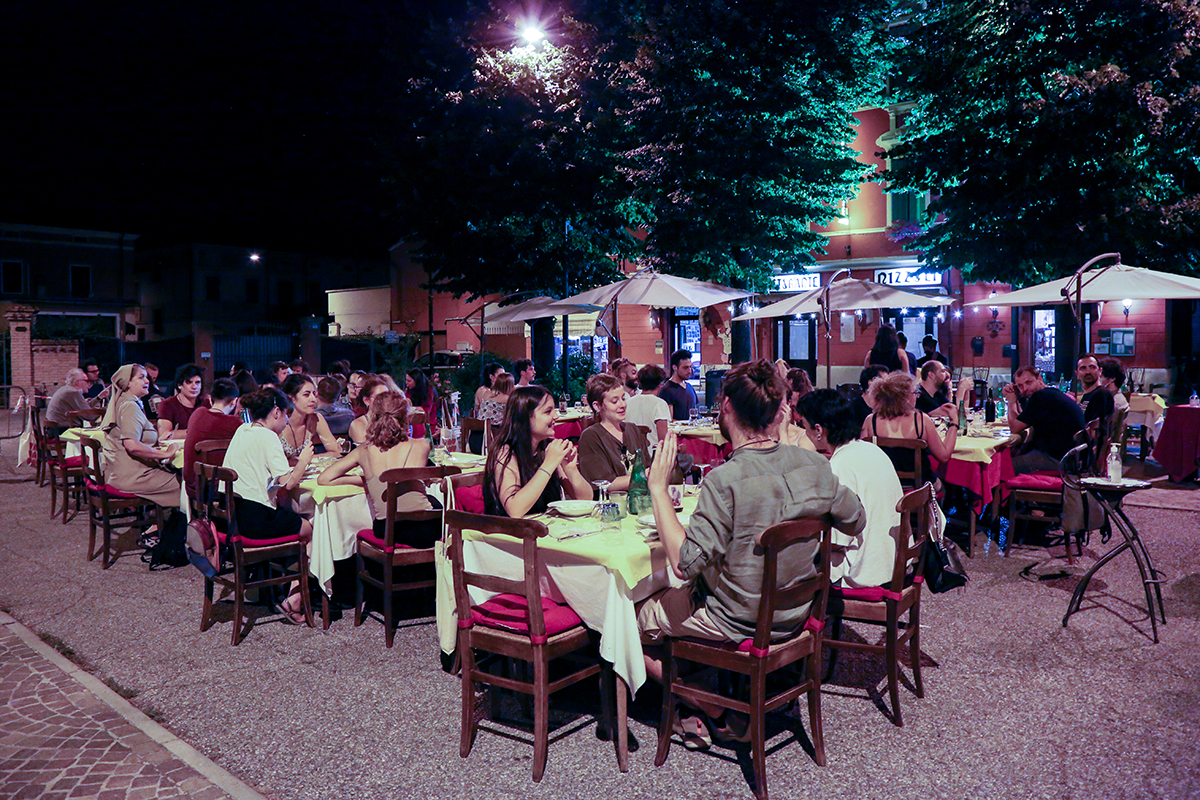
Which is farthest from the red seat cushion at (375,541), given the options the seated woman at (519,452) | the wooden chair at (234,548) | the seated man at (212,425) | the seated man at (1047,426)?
the seated man at (1047,426)

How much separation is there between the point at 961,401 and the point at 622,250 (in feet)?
32.6

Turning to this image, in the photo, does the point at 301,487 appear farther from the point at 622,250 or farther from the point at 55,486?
the point at 622,250

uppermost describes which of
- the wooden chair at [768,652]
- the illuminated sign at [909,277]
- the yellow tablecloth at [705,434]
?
the illuminated sign at [909,277]

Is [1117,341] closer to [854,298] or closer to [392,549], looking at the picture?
[854,298]

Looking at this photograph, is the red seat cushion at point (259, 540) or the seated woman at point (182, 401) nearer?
the red seat cushion at point (259, 540)

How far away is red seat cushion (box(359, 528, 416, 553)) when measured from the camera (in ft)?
16.0

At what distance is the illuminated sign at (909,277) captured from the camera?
2150 centimetres

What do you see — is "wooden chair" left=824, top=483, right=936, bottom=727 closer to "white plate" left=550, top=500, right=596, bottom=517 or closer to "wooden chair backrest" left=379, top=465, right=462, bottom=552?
"white plate" left=550, top=500, right=596, bottom=517

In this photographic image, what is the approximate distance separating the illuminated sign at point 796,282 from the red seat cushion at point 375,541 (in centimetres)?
2002

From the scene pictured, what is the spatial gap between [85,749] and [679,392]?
21.0ft

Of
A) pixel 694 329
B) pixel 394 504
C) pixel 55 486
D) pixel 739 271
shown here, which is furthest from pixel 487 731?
pixel 694 329

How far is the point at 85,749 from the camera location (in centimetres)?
351

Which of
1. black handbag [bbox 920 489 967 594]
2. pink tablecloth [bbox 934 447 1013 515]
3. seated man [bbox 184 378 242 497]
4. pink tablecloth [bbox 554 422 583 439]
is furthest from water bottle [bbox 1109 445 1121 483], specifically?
seated man [bbox 184 378 242 497]

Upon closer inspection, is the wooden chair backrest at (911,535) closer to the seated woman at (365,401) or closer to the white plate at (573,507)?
the white plate at (573,507)
